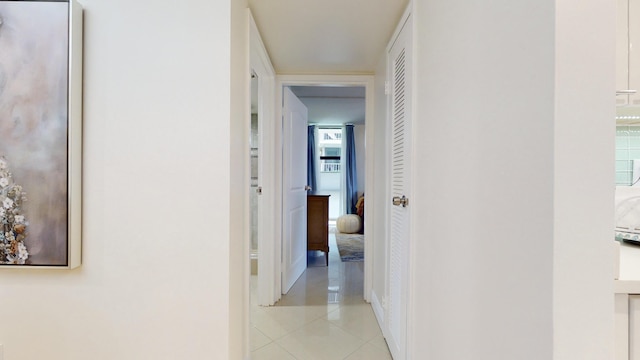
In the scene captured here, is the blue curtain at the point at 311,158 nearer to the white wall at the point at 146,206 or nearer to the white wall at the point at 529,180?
the white wall at the point at 146,206

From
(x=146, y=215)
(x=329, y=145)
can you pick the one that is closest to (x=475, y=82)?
(x=146, y=215)

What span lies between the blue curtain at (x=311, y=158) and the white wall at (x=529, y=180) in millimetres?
5478

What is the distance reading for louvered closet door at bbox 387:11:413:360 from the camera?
1.55 m

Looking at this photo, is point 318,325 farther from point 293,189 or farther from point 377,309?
point 293,189

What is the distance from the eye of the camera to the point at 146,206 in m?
1.30

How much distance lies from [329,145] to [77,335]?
5919 mm

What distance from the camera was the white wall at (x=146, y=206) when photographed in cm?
128

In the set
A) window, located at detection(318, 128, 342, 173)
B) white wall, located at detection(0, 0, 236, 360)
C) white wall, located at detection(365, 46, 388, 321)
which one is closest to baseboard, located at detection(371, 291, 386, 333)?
white wall, located at detection(365, 46, 388, 321)

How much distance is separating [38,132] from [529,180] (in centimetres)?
179

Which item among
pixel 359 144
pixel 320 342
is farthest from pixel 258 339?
pixel 359 144

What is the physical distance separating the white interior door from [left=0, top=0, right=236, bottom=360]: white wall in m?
1.37

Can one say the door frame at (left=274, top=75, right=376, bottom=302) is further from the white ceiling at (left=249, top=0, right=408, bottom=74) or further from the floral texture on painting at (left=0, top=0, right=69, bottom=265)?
the floral texture on painting at (left=0, top=0, right=69, bottom=265)

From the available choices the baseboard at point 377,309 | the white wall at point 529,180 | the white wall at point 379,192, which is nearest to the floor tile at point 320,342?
the baseboard at point 377,309

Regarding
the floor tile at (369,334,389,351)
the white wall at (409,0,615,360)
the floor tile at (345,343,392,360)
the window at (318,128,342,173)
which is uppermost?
the window at (318,128,342,173)
